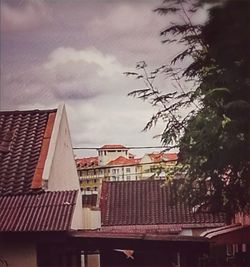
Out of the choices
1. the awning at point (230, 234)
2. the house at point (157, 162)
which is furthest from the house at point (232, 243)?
the house at point (157, 162)

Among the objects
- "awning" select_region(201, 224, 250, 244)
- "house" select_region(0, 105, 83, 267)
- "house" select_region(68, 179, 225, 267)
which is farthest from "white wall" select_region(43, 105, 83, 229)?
"awning" select_region(201, 224, 250, 244)

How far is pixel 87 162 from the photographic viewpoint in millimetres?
2193

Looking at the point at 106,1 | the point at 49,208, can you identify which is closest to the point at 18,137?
the point at 49,208

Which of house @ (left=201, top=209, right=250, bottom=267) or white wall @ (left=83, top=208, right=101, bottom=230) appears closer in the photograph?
house @ (left=201, top=209, right=250, bottom=267)

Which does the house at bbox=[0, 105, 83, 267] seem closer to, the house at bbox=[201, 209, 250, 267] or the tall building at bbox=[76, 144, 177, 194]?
the tall building at bbox=[76, 144, 177, 194]

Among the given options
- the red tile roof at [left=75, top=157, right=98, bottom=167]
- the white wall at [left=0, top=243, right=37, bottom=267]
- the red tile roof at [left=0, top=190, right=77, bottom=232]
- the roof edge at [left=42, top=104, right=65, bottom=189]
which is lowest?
the white wall at [left=0, top=243, right=37, bottom=267]

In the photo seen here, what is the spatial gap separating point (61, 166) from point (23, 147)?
0.17 metres

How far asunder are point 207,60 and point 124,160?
46cm

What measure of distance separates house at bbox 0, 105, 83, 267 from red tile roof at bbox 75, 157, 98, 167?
0.30 ft

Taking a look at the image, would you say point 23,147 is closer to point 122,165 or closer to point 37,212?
point 37,212

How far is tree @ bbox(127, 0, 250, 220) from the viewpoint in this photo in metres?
2.08

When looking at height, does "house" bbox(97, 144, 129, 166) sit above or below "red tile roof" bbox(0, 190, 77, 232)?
above

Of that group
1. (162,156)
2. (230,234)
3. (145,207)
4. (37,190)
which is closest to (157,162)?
(162,156)

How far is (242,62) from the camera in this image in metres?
2.10
